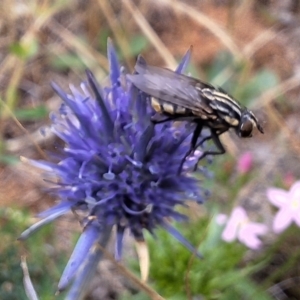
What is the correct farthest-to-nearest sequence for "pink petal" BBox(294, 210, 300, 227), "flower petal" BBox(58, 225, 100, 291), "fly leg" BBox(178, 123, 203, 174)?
"pink petal" BBox(294, 210, 300, 227)
"fly leg" BBox(178, 123, 203, 174)
"flower petal" BBox(58, 225, 100, 291)

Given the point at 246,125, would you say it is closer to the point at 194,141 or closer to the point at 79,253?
the point at 194,141

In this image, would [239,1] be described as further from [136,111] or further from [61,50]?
[136,111]

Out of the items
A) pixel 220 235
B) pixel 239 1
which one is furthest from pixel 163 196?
pixel 239 1

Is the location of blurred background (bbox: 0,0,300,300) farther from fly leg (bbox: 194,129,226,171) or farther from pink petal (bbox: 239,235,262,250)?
fly leg (bbox: 194,129,226,171)

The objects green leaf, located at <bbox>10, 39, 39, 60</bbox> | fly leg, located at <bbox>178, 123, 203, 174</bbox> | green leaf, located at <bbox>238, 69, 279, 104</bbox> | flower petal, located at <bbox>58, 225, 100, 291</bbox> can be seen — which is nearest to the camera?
flower petal, located at <bbox>58, 225, 100, 291</bbox>

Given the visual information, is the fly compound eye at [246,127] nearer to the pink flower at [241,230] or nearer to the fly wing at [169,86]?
the fly wing at [169,86]

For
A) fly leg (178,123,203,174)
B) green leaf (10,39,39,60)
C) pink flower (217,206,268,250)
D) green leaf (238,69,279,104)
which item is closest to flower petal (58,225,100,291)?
fly leg (178,123,203,174)
